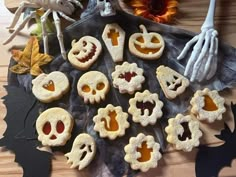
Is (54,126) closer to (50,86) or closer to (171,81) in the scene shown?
(50,86)

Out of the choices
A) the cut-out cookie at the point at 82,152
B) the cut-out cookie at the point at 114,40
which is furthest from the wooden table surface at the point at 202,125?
the cut-out cookie at the point at 114,40

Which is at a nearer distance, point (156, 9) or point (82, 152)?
point (82, 152)

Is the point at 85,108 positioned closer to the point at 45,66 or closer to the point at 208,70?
the point at 45,66

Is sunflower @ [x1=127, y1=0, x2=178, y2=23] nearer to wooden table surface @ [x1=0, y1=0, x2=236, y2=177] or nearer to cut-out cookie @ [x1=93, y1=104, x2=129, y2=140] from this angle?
wooden table surface @ [x1=0, y1=0, x2=236, y2=177]

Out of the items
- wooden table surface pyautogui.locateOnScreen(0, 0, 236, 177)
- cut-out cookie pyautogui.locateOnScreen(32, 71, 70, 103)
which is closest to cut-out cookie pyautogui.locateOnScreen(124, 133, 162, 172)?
wooden table surface pyautogui.locateOnScreen(0, 0, 236, 177)

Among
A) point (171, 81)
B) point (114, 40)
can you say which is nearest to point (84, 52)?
point (114, 40)

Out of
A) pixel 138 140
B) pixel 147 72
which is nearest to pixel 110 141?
pixel 138 140
